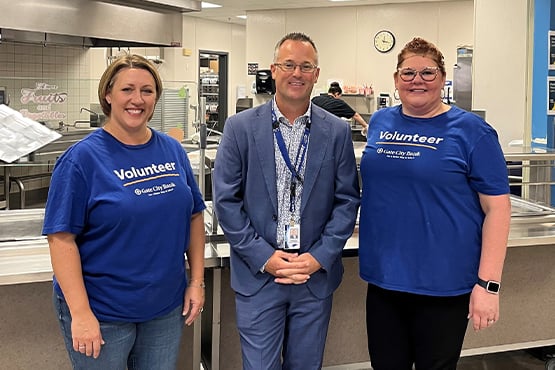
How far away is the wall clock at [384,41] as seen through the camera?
753 centimetres

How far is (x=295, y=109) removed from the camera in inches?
72.1

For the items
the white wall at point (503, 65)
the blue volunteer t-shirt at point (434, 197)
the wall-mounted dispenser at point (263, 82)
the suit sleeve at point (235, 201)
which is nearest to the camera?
the blue volunteer t-shirt at point (434, 197)

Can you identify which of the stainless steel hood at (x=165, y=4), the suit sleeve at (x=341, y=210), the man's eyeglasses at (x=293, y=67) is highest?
the stainless steel hood at (x=165, y=4)

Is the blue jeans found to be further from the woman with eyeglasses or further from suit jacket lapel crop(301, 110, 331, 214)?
the woman with eyeglasses

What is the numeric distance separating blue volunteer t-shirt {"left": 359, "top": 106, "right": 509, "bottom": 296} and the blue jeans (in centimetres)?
65

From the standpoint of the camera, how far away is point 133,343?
1581 mm

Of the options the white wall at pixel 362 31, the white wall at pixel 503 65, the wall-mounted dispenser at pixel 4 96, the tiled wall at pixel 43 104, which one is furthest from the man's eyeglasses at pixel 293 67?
the white wall at pixel 362 31

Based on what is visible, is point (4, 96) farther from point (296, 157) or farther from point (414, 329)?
point (414, 329)

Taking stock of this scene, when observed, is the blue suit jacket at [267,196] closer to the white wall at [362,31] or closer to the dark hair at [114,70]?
the dark hair at [114,70]

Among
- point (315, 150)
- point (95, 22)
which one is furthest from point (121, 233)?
point (95, 22)

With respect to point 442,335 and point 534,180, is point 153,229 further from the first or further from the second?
point 534,180

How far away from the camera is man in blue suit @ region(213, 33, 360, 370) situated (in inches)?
70.2

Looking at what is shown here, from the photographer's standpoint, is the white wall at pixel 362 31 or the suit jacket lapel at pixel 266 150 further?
the white wall at pixel 362 31

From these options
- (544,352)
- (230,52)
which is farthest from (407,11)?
(544,352)
